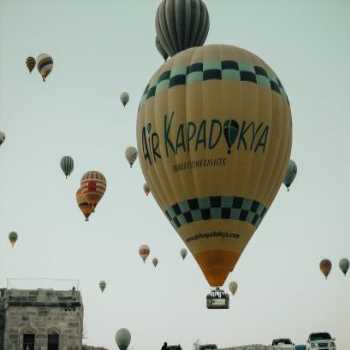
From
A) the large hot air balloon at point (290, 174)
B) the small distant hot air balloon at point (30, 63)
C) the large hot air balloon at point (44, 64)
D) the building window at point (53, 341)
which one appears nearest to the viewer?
the large hot air balloon at point (290, 174)

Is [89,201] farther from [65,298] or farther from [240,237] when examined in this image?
[240,237]

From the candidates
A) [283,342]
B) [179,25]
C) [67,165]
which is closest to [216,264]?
[179,25]

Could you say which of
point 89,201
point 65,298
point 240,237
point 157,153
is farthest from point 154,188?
point 65,298

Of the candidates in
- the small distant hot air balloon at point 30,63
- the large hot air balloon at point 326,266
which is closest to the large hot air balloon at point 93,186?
the small distant hot air balloon at point 30,63

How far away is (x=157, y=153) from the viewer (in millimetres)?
28234

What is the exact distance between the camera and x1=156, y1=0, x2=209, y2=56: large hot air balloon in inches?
1346

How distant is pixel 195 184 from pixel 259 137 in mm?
2847

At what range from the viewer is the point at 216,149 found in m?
27.2

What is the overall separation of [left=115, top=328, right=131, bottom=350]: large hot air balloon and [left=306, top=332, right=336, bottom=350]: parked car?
13.4 meters

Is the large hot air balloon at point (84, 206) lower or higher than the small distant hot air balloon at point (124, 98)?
lower

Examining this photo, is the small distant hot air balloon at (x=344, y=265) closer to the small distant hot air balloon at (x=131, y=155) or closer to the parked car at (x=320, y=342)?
the small distant hot air balloon at (x=131, y=155)

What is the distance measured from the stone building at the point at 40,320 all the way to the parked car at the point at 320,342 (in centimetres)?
1728

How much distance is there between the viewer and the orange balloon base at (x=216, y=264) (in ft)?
89.9

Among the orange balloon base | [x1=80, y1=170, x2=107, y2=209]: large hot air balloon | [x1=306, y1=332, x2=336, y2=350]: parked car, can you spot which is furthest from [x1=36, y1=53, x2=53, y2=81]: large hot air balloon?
the orange balloon base
